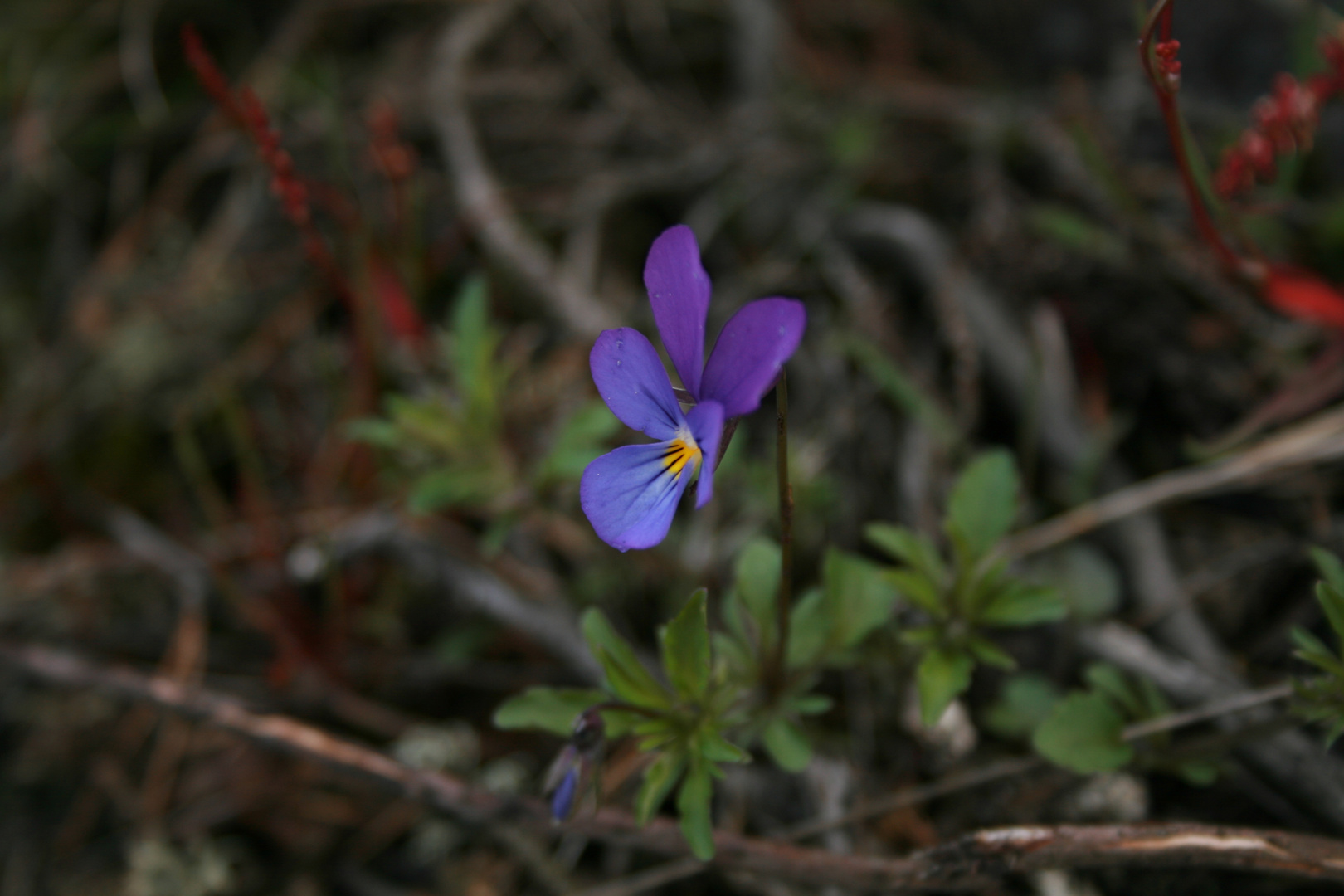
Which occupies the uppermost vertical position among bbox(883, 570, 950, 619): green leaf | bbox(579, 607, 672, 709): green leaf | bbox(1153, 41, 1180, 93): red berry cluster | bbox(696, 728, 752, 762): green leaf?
bbox(1153, 41, 1180, 93): red berry cluster

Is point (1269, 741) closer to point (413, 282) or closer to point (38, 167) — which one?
point (413, 282)

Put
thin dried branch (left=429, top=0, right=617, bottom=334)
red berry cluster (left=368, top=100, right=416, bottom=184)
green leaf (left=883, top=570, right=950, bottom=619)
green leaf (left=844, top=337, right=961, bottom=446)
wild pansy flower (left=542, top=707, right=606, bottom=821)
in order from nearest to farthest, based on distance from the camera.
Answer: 1. wild pansy flower (left=542, top=707, right=606, bottom=821)
2. green leaf (left=883, top=570, right=950, bottom=619)
3. green leaf (left=844, top=337, right=961, bottom=446)
4. red berry cluster (left=368, top=100, right=416, bottom=184)
5. thin dried branch (left=429, top=0, right=617, bottom=334)

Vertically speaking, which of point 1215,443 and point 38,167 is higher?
point 38,167

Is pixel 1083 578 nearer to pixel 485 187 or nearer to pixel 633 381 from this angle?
pixel 633 381

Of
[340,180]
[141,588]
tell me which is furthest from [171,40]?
[141,588]

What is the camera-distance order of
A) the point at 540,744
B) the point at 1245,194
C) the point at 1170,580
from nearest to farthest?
the point at 1170,580
the point at 540,744
the point at 1245,194

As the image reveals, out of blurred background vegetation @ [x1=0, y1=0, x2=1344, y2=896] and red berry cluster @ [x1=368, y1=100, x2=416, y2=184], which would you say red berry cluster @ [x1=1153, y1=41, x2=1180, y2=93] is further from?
red berry cluster @ [x1=368, y1=100, x2=416, y2=184]

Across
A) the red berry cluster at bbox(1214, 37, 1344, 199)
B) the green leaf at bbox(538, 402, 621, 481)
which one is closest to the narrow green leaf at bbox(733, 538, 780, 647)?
the green leaf at bbox(538, 402, 621, 481)
